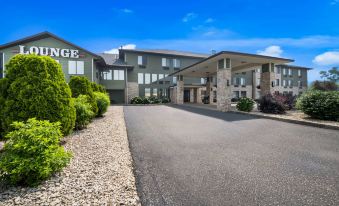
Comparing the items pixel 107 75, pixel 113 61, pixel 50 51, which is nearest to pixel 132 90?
pixel 107 75

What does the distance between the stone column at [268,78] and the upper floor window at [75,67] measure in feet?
68.0

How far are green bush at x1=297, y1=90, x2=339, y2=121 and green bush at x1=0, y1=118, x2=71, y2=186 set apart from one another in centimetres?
1152

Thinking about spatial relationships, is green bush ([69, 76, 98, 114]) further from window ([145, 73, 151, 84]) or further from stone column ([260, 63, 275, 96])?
window ([145, 73, 151, 84])

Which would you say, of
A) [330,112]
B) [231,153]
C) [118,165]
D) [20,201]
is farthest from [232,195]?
[330,112]

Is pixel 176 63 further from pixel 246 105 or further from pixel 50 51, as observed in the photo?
pixel 246 105

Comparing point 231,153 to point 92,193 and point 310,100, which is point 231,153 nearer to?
point 92,193

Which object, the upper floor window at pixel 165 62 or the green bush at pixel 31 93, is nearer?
the green bush at pixel 31 93

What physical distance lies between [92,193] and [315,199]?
11.5 feet

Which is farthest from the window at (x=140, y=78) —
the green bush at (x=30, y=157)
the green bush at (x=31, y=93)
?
the green bush at (x=30, y=157)

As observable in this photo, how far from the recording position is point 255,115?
11.4m

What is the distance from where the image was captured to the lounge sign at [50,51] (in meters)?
19.8

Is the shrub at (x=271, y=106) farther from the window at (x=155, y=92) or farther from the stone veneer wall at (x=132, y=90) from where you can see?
the stone veneer wall at (x=132, y=90)

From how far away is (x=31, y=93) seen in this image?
4742mm

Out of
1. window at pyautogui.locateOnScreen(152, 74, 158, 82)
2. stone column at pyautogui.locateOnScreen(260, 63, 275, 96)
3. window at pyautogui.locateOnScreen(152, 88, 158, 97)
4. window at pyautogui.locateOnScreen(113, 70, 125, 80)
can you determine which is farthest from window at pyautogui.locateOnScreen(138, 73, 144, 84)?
stone column at pyautogui.locateOnScreen(260, 63, 275, 96)
